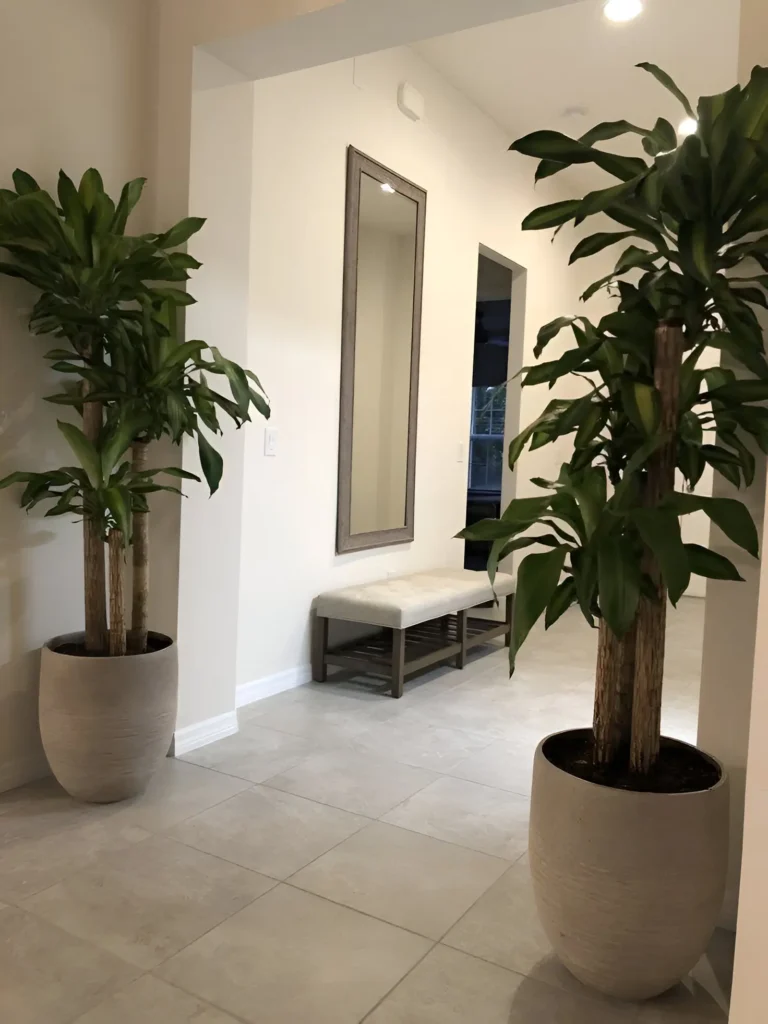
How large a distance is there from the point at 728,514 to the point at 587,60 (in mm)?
3480

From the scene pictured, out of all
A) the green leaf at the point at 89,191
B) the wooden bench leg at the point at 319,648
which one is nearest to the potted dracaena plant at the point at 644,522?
the green leaf at the point at 89,191

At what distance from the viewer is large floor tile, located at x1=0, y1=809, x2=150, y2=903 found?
5.94 feet

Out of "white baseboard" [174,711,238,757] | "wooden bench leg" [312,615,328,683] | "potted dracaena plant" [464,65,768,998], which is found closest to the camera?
"potted dracaena plant" [464,65,768,998]

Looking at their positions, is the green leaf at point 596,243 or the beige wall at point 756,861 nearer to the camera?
the beige wall at point 756,861

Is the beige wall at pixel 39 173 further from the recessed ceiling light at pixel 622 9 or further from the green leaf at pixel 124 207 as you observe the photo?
the recessed ceiling light at pixel 622 9

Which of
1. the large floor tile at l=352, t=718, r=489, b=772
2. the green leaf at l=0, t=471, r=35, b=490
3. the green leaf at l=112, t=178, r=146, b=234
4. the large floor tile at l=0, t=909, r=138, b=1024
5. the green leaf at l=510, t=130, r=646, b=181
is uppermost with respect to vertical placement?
the green leaf at l=112, t=178, r=146, b=234

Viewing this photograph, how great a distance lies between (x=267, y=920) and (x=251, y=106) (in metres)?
2.42

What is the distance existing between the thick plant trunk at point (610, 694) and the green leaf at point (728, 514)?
1.00 ft

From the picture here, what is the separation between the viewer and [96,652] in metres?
2.25

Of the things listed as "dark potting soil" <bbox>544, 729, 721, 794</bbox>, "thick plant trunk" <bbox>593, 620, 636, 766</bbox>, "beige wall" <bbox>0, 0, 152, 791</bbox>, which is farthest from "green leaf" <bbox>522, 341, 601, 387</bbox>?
"beige wall" <bbox>0, 0, 152, 791</bbox>

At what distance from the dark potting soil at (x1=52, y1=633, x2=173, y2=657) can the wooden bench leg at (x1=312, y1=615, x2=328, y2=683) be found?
1177mm

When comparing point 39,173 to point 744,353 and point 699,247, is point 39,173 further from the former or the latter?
point 744,353

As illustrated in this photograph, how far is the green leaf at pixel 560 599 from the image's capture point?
145 cm

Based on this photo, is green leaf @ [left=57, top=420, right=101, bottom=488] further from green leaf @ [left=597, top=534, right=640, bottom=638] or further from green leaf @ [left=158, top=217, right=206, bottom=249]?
green leaf @ [left=597, top=534, right=640, bottom=638]
